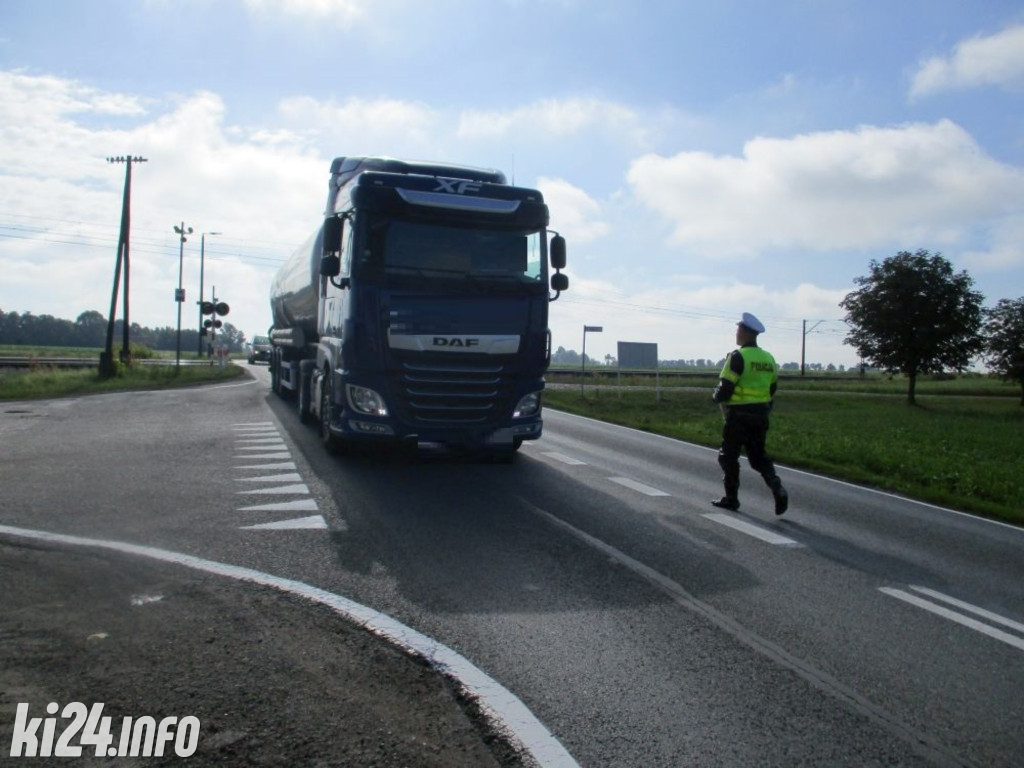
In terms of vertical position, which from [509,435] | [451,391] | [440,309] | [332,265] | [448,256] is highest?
[448,256]

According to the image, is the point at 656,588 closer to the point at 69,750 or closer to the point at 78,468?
the point at 69,750

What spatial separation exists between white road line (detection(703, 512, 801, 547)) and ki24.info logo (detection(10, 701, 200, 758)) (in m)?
5.41

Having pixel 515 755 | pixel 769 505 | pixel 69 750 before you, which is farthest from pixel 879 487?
pixel 69 750

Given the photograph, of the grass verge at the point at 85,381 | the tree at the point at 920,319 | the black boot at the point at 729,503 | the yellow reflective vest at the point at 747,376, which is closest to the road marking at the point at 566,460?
the black boot at the point at 729,503

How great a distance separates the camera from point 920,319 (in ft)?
139

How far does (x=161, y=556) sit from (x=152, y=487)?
3.24 m

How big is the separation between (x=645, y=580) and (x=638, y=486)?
4.45m

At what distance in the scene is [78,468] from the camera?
1034 centimetres

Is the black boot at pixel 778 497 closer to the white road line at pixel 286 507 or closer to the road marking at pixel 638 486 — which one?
the road marking at pixel 638 486

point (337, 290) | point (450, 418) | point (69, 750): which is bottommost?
point (69, 750)

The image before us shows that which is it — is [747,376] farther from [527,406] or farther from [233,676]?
[233,676]

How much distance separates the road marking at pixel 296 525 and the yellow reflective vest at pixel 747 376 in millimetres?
4251

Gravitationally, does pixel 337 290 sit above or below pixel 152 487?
above

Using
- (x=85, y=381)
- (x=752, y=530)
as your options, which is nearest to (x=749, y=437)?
(x=752, y=530)
